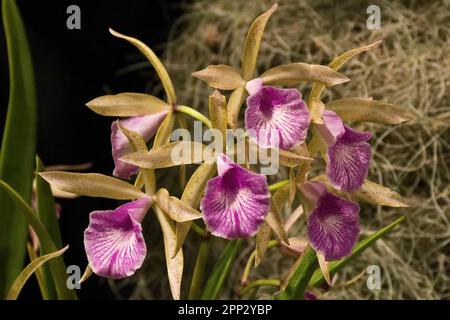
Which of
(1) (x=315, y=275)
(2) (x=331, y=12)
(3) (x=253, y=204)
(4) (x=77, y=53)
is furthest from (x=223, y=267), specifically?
(4) (x=77, y=53)

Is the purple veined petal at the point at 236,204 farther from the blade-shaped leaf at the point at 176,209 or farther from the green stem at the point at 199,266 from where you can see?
the green stem at the point at 199,266

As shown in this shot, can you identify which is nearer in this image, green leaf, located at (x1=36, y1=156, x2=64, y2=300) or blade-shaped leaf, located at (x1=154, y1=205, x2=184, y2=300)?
blade-shaped leaf, located at (x1=154, y1=205, x2=184, y2=300)

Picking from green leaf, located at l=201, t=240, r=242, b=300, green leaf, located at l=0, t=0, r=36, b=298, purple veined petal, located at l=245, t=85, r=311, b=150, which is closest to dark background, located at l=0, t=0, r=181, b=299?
green leaf, located at l=0, t=0, r=36, b=298

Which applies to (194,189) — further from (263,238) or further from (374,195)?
(374,195)

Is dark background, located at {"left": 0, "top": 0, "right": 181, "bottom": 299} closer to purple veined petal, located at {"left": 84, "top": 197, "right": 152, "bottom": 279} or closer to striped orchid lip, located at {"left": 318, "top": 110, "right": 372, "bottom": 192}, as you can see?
purple veined petal, located at {"left": 84, "top": 197, "right": 152, "bottom": 279}

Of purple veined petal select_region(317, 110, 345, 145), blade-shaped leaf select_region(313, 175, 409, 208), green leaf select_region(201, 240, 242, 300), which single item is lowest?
green leaf select_region(201, 240, 242, 300)

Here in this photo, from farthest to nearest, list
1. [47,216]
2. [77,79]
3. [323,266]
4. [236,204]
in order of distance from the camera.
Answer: [77,79], [47,216], [323,266], [236,204]

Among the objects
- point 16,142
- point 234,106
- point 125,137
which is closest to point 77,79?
point 16,142
